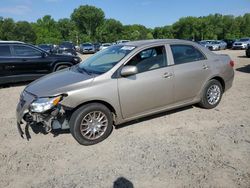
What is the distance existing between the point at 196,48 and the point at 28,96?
3522 mm

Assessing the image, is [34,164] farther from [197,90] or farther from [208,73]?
[208,73]

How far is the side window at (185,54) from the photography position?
5.01 metres

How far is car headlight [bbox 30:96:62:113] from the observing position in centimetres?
393

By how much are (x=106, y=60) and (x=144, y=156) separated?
2.14 metres

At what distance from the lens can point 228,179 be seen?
125 inches

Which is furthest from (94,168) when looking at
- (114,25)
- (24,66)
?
(114,25)

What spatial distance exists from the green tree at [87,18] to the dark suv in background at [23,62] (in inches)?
3328

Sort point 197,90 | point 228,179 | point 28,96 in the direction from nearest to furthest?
point 228,179 → point 28,96 → point 197,90

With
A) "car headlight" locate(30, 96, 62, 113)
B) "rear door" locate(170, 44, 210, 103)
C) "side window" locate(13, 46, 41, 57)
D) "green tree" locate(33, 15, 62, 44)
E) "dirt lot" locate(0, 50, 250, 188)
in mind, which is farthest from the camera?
"green tree" locate(33, 15, 62, 44)

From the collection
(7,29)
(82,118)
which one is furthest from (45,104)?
(7,29)

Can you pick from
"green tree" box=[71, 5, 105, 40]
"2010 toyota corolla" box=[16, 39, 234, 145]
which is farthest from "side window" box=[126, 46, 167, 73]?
"green tree" box=[71, 5, 105, 40]

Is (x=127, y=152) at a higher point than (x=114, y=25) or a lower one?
lower

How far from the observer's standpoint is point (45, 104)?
394cm

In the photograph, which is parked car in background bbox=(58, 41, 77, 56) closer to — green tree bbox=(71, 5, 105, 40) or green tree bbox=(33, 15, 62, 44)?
green tree bbox=(33, 15, 62, 44)
